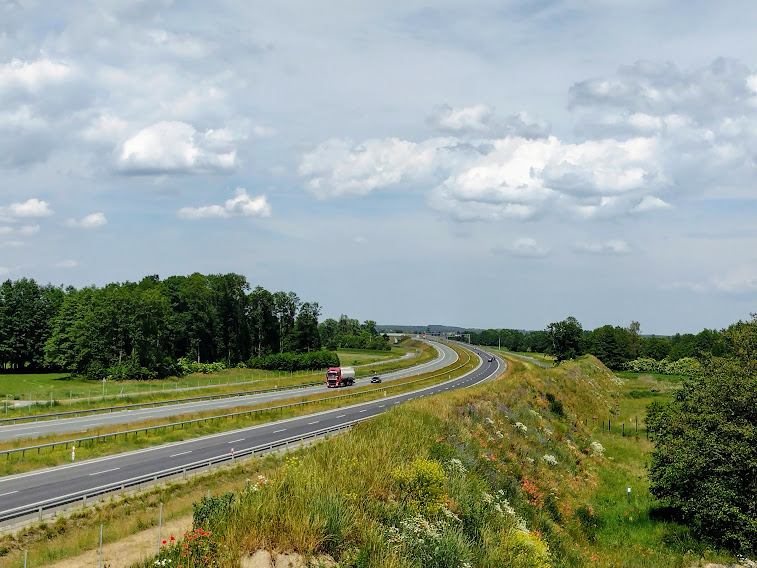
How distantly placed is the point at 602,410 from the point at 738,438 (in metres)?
52.2

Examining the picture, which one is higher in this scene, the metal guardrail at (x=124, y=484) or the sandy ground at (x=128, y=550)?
the sandy ground at (x=128, y=550)

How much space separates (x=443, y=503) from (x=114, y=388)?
70.1 meters

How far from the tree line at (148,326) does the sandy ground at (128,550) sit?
79510mm

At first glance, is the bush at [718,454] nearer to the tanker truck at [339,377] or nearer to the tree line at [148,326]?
the tanker truck at [339,377]

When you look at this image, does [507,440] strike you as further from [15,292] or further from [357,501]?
[15,292]

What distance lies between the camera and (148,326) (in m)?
103

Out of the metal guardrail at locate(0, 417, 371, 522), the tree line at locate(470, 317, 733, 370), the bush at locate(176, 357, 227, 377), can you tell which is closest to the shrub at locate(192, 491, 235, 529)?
the metal guardrail at locate(0, 417, 371, 522)

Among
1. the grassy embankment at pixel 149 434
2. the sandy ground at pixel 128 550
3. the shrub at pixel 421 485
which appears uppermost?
the shrub at pixel 421 485

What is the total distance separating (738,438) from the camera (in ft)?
96.3

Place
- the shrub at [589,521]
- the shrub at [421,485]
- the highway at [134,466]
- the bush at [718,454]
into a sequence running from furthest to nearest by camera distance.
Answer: the shrub at [589,521] → the bush at [718,454] → the highway at [134,466] → the shrub at [421,485]

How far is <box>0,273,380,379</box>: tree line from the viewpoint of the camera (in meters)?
98.1

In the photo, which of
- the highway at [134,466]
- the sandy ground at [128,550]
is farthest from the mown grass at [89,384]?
the sandy ground at [128,550]

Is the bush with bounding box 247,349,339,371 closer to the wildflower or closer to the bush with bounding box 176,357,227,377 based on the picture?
the bush with bounding box 176,357,227,377

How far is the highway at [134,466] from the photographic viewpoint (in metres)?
25.9
